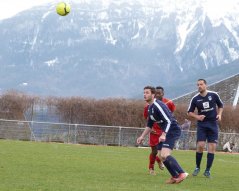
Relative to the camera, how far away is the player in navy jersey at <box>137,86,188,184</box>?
477 inches

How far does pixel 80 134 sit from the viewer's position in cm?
3809

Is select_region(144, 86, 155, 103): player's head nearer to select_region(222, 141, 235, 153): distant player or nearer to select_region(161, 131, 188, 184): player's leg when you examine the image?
select_region(161, 131, 188, 184): player's leg

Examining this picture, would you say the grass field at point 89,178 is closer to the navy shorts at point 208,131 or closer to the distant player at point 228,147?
the navy shorts at point 208,131

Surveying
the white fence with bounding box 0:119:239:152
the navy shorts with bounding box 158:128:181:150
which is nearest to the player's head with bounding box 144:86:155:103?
the navy shorts with bounding box 158:128:181:150

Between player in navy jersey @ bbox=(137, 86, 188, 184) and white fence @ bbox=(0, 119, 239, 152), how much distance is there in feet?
79.7

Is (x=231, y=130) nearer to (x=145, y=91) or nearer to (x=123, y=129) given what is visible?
(x=123, y=129)

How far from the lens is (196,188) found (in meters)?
11.9

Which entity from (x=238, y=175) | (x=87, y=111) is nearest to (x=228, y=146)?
(x=87, y=111)

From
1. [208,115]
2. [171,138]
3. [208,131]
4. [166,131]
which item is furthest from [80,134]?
[166,131]

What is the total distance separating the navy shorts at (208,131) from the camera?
1509cm

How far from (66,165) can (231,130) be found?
97.6 ft

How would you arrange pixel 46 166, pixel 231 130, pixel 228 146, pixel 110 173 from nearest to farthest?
pixel 110 173 < pixel 46 166 < pixel 228 146 < pixel 231 130

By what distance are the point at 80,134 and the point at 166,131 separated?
85.7 feet

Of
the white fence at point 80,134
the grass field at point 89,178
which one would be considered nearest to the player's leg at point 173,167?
the grass field at point 89,178
